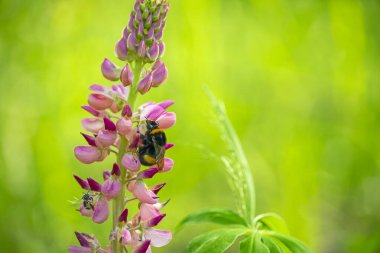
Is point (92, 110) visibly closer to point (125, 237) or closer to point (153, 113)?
point (153, 113)

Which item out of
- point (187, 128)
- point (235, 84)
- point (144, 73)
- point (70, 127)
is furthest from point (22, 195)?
point (144, 73)

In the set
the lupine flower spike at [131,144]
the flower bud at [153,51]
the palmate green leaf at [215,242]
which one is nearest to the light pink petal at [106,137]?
the lupine flower spike at [131,144]

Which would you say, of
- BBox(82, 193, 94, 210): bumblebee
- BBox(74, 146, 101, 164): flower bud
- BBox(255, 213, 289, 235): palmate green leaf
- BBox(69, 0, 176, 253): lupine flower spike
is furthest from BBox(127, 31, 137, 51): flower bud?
BBox(255, 213, 289, 235): palmate green leaf

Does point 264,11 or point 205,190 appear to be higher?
point 264,11

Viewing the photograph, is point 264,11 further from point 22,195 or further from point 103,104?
point 103,104

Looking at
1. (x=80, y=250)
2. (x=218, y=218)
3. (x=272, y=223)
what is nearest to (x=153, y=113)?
(x=80, y=250)
